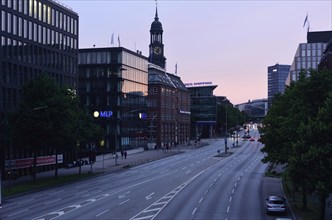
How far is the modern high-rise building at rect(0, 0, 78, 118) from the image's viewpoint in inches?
2972

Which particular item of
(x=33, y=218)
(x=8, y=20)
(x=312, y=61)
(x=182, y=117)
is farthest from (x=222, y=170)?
(x=312, y=61)

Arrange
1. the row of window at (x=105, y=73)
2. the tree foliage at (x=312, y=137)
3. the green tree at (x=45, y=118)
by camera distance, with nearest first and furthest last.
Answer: the tree foliage at (x=312, y=137)
the green tree at (x=45, y=118)
the row of window at (x=105, y=73)

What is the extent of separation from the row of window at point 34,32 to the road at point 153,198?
2544 cm

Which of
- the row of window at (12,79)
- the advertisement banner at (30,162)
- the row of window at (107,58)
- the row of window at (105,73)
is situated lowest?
the advertisement banner at (30,162)

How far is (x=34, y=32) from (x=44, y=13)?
5.68m

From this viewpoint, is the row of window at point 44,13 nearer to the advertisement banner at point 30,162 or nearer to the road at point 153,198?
the advertisement banner at point 30,162

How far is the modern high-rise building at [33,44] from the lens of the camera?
248 feet

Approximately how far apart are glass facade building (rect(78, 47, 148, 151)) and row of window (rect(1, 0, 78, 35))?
94.9ft

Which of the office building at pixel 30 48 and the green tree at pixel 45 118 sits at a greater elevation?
the office building at pixel 30 48

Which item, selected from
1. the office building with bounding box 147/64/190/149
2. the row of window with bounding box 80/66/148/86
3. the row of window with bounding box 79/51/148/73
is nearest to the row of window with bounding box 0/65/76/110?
the row of window with bounding box 80/66/148/86

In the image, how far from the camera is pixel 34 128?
64.4 meters

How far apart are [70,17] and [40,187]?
46621 millimetres

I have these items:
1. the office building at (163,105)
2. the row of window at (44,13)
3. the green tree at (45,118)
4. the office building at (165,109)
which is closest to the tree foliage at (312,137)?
the green tree at (45,118)

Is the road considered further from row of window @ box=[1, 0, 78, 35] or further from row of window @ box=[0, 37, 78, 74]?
row of window @ box=[1, 0, 78, 35]
